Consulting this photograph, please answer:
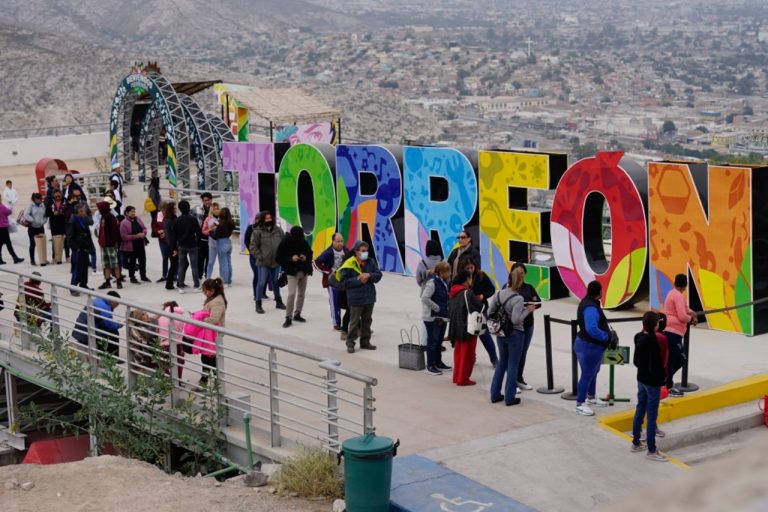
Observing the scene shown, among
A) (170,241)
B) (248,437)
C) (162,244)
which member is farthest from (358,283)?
(162,244)

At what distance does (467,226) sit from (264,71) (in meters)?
183

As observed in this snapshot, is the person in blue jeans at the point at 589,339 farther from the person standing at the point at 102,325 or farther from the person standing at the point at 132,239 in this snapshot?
the person standing at the point at 132,239

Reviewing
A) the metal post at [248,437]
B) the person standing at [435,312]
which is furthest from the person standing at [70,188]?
the metal post at [248,437]

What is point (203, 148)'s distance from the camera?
32.7 meters

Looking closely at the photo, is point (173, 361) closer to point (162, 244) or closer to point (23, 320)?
point (23, 320)

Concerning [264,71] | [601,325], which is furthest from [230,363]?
[264,71]

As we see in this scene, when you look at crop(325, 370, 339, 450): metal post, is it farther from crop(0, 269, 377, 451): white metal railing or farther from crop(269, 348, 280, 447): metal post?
crop(269, 348, 280, 447): metal post

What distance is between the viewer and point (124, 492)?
31.1 feet

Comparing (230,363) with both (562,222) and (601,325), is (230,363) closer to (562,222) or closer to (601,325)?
(601,325)

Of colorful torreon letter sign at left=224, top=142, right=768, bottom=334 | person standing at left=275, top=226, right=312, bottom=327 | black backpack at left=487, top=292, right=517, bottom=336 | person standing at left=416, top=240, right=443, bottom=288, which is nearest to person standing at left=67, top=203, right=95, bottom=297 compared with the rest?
person standing at left=275, top=226, right=312, bottom=327

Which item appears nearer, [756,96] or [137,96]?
[137,96]

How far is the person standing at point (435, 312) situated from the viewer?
12.5m

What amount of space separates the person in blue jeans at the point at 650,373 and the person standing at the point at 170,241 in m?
10.6

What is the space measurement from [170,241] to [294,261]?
383 centimetres
